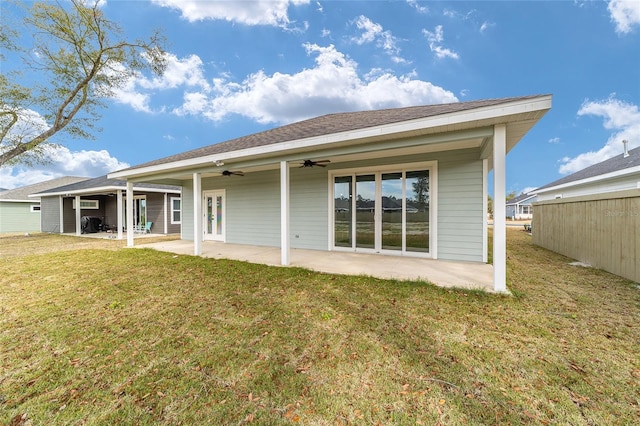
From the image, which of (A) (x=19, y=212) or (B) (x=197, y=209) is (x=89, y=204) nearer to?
(A) (x=19, y=212)

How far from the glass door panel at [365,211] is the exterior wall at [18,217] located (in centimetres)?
2579

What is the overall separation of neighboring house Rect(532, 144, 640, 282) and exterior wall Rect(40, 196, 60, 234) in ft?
85.1

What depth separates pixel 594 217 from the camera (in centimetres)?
610

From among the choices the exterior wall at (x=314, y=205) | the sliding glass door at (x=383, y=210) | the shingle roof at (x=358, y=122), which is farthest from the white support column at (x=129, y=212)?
the sliding glass door at (x=383, y=210)

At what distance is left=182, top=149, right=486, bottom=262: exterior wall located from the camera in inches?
235

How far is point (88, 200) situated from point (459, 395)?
2210 centimetres

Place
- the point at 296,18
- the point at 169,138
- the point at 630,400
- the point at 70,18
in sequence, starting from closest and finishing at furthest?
1. the point at 630,400
2. the point at 70,18
3. the point at 296,18
4. the point at 169,138

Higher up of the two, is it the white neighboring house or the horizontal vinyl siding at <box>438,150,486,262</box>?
the white neighboring house

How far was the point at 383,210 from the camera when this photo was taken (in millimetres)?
6918

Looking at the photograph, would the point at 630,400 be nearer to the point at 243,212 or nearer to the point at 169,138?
the point at 243,212

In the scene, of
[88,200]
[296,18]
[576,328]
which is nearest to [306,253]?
[576,328]

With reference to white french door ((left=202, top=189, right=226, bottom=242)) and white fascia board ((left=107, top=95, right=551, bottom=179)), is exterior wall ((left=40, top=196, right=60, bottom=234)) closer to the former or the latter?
white french door ((left=202, top=189, right=226, bottom=242))

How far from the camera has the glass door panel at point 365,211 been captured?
280 inches

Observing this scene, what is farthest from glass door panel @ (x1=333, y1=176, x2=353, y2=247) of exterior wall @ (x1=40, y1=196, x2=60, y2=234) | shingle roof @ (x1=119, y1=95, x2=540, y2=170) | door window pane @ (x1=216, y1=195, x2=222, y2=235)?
exterior wall @ (x1=40, y1=196, x2=60, y2=234)
